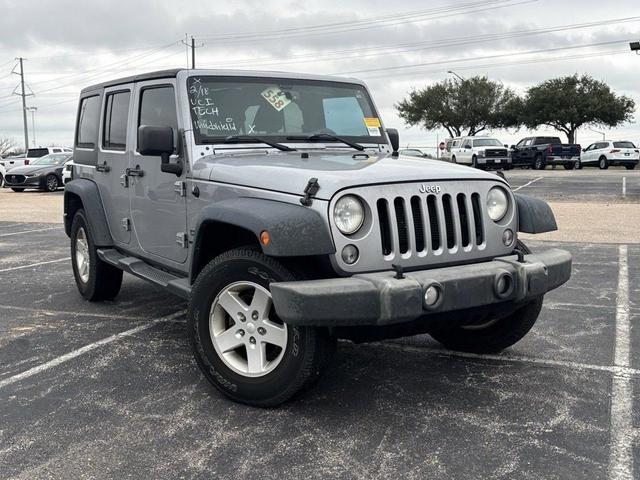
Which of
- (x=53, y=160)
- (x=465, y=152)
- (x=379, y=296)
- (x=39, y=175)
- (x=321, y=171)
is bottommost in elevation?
(x=379, y=296)

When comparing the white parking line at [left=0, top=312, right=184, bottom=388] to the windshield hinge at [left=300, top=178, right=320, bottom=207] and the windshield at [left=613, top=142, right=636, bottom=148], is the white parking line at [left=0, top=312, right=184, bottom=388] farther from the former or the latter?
the windshield at [left=613, top=142, right=636, bottom=148]

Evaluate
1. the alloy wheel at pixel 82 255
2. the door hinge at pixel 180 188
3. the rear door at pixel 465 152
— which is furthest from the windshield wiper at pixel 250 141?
the rear door at pixel 465 152

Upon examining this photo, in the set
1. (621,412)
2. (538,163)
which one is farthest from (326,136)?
(538,163)

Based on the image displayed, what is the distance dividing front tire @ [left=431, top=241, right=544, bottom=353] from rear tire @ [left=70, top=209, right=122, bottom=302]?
2956 mm

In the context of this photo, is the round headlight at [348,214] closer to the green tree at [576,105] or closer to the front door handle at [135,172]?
the front door handle at [135,172]

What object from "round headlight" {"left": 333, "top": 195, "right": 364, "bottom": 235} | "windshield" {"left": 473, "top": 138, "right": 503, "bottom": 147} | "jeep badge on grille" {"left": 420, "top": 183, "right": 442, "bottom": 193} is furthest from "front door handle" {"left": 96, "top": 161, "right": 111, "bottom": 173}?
"windshield" {"left": 473, "top": 138, "right": 503, "bottom": 147}

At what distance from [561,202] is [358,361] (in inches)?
581

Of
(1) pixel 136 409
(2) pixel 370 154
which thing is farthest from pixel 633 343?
(1) pixel 136 409

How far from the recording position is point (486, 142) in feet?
111

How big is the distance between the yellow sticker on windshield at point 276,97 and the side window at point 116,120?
1.26 meters

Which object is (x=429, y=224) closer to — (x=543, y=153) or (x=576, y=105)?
(x=543, y=153)

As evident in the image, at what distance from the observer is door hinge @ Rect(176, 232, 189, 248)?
4414 millimetres

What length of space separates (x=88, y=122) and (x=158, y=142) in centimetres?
242

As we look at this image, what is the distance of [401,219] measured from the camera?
135 inches
